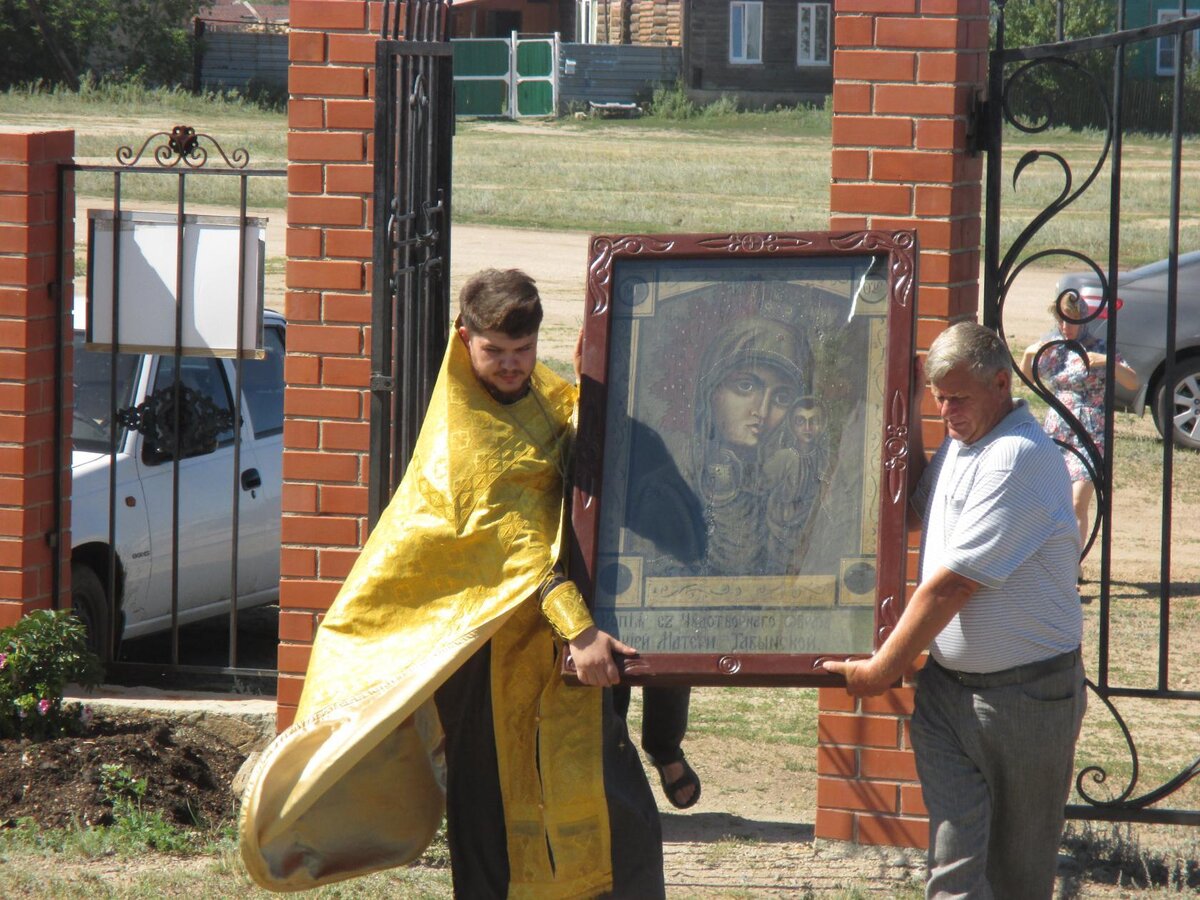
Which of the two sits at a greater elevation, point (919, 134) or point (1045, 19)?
point (1045, 19)

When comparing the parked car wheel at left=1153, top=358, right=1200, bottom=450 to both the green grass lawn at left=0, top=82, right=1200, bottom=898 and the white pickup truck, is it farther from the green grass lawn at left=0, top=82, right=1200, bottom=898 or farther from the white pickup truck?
the white pickup truck

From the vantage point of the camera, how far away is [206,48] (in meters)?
38.0

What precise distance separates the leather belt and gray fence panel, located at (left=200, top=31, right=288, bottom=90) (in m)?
36.7

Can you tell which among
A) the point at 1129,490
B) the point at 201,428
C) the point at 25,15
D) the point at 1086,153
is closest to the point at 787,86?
the point at 1086,153

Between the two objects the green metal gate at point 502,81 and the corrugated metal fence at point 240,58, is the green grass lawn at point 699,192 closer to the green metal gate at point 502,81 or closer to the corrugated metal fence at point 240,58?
the green metal gate at point 502,81

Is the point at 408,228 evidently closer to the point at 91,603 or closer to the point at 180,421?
the point at 180,421

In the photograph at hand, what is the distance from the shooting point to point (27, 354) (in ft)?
18.3

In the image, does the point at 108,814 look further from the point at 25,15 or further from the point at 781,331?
the point at 25,15

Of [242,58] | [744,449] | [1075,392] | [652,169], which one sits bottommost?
[1075,392]

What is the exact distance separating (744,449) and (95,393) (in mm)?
4191

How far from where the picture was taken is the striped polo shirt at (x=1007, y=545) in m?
3.33

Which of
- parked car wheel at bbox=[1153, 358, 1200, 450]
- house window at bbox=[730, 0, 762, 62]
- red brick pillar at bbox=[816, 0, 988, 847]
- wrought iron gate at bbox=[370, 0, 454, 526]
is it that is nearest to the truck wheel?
wrought iron gate at bbox=[370, 0, 454, 526]

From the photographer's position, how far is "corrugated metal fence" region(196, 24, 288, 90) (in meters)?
38.1

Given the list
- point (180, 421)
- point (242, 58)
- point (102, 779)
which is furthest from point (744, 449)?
point (242, 58)
